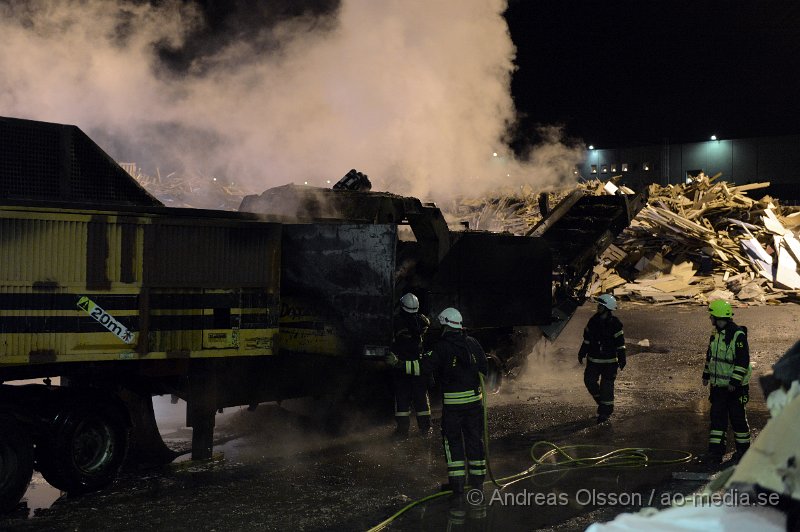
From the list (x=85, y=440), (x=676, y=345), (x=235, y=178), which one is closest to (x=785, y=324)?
(x=676, y=345)

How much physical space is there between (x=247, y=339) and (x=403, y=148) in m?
7.71

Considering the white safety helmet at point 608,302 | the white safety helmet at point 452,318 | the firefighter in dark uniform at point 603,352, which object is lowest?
the firefighter in dark uniform at point 603,352

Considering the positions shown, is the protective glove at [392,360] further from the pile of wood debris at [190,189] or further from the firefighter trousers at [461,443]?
the pile of wood debris at [190,189]

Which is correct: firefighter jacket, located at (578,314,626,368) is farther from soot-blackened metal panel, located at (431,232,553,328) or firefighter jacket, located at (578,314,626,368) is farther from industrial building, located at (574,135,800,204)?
industrial building, located at (574,135,800,204)

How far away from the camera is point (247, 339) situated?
734 centimetres

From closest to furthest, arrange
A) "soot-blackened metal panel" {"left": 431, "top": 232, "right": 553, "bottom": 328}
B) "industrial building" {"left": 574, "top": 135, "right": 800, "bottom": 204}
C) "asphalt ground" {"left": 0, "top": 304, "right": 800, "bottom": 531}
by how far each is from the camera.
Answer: "asphalt ground" {"left": 0, "top": 304, "right": 800, "bottom": 531} < "soot-blackened metal panel" {"left": 431, "top": 232, "right": 553, "bottom": 328} < "industrial building" {"left": 574, "top": 135, "right": 800, "bottom": 204}

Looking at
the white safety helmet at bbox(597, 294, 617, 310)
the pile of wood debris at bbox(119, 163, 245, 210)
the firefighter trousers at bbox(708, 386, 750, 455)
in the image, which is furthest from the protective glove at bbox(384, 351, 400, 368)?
the pile of wood debris at bbox(119, 163, 245, 210)

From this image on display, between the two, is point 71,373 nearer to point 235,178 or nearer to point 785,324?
point 235,178

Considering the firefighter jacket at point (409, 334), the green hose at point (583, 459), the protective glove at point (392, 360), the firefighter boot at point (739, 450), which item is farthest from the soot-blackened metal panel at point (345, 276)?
the firefighter boot at point (739, 450)

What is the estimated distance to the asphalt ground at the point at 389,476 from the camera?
5.77m

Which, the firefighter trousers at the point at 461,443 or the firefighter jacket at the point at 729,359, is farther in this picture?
the firefighter jacket at the point at 729,359

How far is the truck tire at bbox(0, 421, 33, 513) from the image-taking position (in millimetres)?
5809

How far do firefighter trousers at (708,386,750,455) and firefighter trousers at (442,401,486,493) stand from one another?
276 cm

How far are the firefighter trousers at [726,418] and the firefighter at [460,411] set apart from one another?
8.97ft
